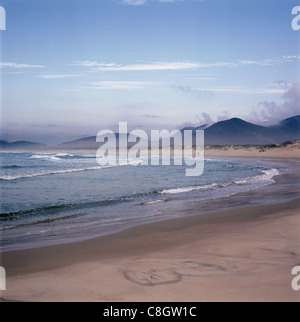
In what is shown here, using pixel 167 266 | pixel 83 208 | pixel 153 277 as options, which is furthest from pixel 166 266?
pixel 83 208

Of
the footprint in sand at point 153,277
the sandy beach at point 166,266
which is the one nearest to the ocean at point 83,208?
the sandy beach at point 166,266

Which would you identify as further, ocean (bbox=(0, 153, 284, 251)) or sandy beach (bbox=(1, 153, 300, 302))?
ocean (bbox=(0, 153, 284, 251))

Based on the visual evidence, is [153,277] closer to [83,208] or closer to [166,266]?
[166,266]

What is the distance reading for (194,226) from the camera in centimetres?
809

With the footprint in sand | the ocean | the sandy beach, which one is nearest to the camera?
the sandy beach

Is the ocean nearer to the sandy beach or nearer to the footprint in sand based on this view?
the sandy beach

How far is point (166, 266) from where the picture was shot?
4.93m

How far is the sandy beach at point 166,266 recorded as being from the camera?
3.97 meters

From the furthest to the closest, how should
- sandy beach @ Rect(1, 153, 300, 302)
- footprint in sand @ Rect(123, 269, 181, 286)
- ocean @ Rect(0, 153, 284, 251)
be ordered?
1. ocean @ Rect(0, 153, 284, 251)
2. footprint in sand @ Rect(123, 269, 181, 286)
3. sandy beach @ Rect(1, 153, 300, 302)

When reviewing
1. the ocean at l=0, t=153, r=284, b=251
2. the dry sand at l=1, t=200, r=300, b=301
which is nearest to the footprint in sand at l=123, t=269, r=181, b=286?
the dry sand at l=1, t=200, r=300, b=301

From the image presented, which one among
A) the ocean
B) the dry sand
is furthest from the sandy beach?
the ocean

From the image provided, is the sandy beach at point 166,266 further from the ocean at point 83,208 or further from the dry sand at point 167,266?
the ocean at point 83,208

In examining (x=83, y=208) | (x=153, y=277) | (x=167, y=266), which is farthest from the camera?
(x=83, y=208)

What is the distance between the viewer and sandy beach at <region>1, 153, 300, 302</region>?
13.0 ft
